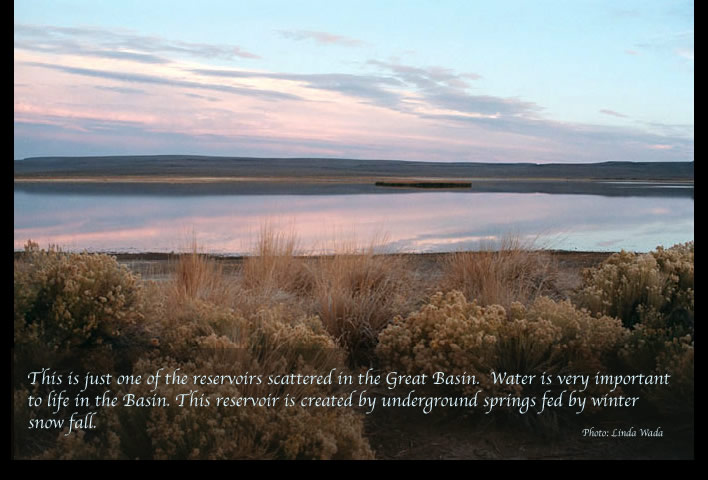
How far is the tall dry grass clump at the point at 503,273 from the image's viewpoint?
6599 mm

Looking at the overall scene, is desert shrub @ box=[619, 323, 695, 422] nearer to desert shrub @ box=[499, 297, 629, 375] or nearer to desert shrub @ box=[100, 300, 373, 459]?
desert shrub @ box=[499, 297, 629, 375]

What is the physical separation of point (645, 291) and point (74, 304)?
445cm

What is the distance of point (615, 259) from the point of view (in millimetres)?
6523

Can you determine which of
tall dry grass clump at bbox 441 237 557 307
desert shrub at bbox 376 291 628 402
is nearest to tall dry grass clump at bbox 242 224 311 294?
tall dry grass clump at bbox 441 237 557 307

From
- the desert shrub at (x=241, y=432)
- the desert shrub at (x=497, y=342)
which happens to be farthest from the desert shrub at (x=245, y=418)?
the desert shrub at (x=497, y=342)

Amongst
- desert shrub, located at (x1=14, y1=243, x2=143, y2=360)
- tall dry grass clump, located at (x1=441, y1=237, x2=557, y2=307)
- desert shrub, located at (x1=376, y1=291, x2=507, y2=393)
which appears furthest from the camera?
tall dry grass clump, located at (x1=441, y1=237, x2=557, y2=307)

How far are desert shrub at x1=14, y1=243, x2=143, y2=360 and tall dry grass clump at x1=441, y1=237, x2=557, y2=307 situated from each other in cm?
307

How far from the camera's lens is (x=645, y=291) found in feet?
18.6

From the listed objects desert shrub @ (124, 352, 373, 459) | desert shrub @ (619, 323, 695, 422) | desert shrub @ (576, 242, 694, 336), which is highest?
desert shrub @ (576, 242, 694, 336)

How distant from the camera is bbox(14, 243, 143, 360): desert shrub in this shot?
4.77 m

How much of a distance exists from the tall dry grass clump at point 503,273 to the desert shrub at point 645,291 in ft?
2.41

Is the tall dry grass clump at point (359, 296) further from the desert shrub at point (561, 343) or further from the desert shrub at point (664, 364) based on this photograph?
the desert shrub at point (664, 364)

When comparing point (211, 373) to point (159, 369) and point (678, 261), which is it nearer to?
point (159, 369)
